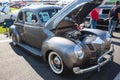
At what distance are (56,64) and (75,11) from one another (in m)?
1.57

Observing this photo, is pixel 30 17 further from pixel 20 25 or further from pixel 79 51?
pixel 79 51

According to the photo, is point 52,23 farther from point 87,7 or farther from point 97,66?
point 97,66

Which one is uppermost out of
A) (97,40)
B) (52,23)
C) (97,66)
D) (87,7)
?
(87,7)

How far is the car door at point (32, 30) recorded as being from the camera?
575cm

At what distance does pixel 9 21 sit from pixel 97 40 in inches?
288

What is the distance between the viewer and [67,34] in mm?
5309

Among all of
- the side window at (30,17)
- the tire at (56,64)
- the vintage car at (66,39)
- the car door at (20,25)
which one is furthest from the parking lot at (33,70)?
the side window at (30,17)

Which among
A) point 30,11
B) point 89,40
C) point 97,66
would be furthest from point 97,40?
point 30,11

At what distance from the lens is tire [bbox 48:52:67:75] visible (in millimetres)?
A: 4659

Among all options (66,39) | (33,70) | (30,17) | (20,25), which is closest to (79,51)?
(66,39)

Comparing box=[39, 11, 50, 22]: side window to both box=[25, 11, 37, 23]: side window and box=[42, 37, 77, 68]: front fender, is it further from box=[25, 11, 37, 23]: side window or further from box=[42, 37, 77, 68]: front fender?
box=[42, 37, 77, 68]: front fender

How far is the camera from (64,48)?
4.41m

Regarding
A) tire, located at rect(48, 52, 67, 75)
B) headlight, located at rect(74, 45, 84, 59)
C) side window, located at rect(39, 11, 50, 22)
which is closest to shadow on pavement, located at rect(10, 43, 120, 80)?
tire, located at rect(48, 52, 67, 75)

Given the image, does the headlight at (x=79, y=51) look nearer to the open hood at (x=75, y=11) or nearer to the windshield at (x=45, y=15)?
the open hood at (x=75, y=11)
